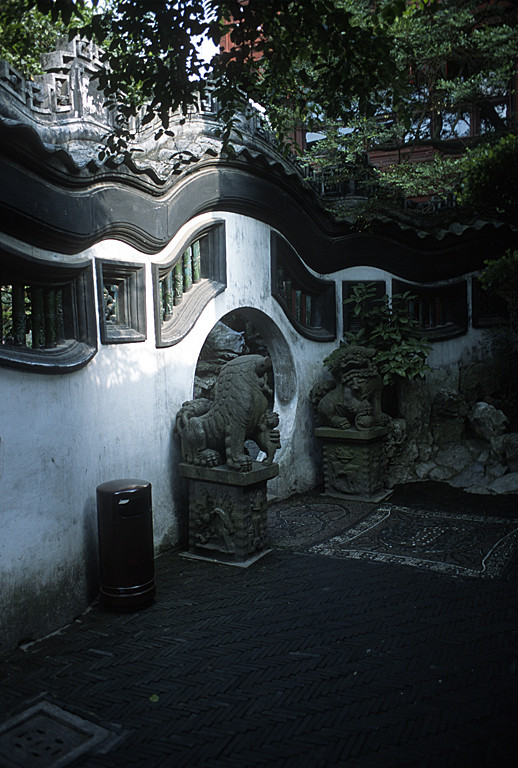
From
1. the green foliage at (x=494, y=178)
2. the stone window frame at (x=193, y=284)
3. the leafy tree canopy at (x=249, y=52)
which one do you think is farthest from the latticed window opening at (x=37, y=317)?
the green foliage at (x=494, y=178)

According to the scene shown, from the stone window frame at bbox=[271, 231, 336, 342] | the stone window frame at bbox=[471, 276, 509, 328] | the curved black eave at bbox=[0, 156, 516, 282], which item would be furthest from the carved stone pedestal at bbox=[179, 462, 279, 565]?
the stone window frame at bbox=[471, 276, 509, 328]

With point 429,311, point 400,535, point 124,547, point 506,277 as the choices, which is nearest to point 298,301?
point 506,277

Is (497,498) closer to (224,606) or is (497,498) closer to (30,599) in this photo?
(224,606)

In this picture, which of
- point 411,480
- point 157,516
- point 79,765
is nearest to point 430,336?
point 411,480

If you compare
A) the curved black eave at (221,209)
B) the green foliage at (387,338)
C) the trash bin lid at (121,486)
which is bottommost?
the trash bin lid at (121,486)

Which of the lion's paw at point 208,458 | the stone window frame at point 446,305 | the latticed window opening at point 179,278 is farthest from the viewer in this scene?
the stone window frame at point 446,305

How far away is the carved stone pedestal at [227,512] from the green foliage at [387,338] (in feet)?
10.2

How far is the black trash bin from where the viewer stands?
5.22m

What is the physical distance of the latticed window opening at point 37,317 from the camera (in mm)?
5062

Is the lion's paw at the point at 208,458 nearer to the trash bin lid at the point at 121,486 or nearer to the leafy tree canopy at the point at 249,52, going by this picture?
the trash bin lid at the point at 121,486

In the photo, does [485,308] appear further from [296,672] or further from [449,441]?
[296,672]

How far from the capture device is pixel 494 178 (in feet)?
29.1

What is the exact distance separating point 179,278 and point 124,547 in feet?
10.5

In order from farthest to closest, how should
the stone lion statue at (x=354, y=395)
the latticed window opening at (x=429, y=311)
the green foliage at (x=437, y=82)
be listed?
the green foliage at (x=437, y=82) < the latticed window opening at (x=429, y=311) < the stone lion statue at (x=354, y=395)
